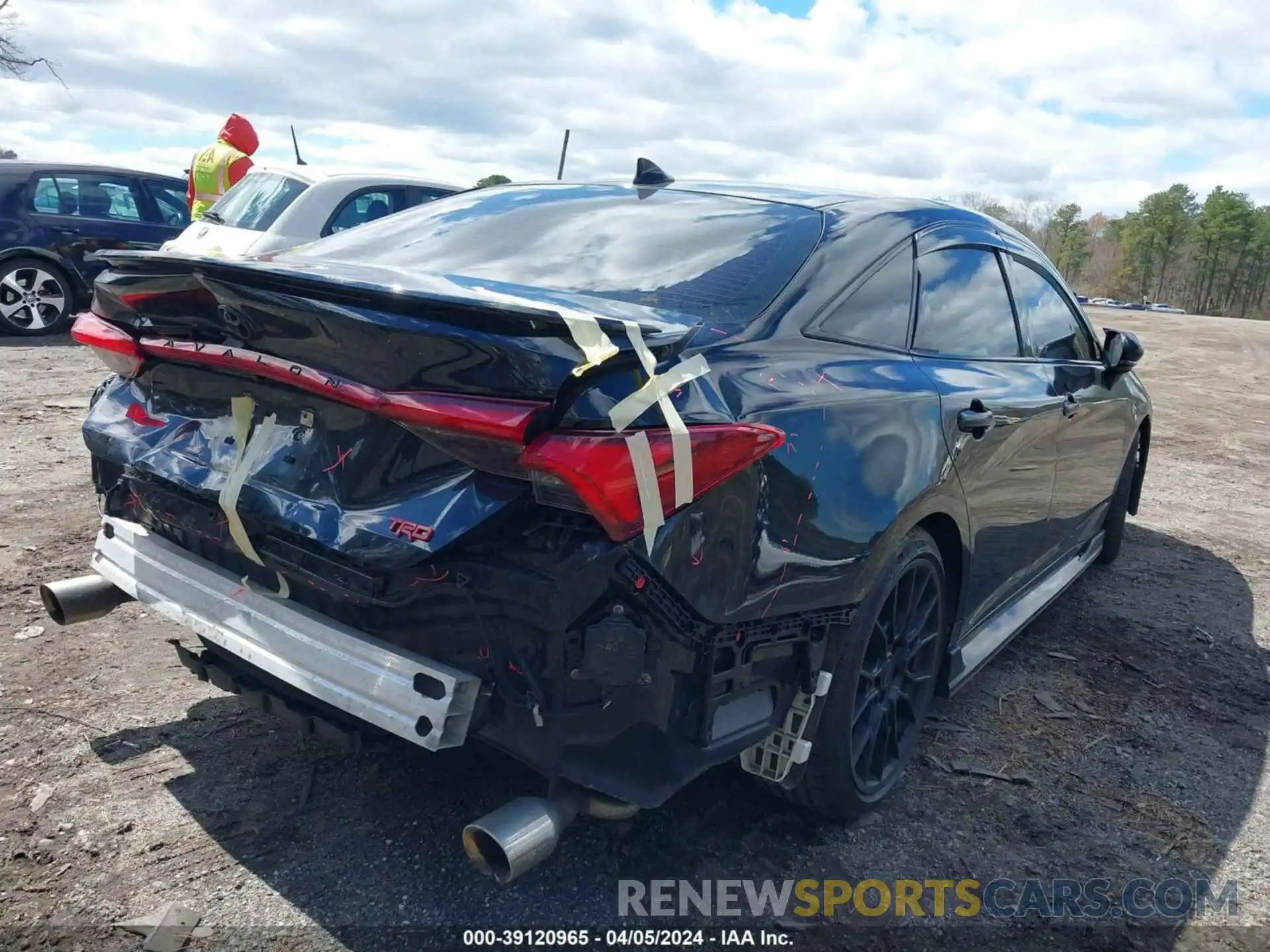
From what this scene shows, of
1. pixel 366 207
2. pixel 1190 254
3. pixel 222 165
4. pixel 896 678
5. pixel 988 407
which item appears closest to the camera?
pixel 896 678

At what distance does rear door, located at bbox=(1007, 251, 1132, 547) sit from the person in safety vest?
8.01 m

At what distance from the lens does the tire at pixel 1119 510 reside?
4957mm

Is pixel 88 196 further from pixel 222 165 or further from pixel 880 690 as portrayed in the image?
pixel 880 690

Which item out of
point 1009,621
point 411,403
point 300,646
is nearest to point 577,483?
point 411,403

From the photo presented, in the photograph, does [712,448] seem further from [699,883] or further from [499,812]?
[699,883]

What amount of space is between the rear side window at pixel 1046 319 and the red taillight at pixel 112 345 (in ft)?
9.37

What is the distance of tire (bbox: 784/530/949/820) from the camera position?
246 cm

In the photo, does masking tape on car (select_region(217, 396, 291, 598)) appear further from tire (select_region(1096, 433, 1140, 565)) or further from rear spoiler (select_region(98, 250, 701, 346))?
tire (select_region(1096, 433, 1140, 565))

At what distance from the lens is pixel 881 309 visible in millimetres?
2758

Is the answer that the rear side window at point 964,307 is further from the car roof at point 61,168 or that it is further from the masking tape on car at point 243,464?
the car roof at point 61,168

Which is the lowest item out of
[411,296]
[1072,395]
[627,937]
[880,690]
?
[627,937]

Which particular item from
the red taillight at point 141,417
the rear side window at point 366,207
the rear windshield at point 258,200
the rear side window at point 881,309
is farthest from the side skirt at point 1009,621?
the rear windshield at point 258,200

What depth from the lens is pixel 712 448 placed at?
Answer: 192 centimetres

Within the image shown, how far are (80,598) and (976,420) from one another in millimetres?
2562
